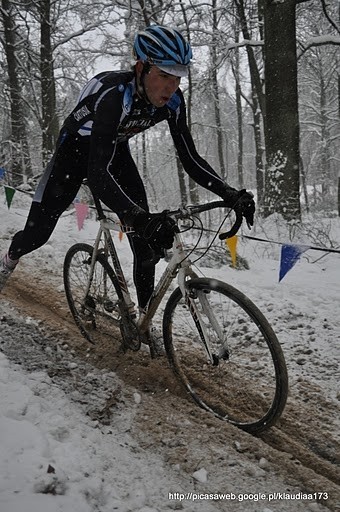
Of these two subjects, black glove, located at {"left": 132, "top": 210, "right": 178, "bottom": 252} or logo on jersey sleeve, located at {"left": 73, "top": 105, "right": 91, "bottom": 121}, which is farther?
logo on jersey sleeve, located at {"left": 73, "top": 105, "right": 91, "bottom": 121}

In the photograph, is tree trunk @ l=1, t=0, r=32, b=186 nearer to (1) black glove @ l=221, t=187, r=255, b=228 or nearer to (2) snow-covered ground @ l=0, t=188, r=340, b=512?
(2) snow-covered ground @ l=0, t=188, r=340, b=512

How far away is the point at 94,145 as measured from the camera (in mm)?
2785

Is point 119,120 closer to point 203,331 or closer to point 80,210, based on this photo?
point 203,331

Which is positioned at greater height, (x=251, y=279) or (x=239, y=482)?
(x=251, y=279)

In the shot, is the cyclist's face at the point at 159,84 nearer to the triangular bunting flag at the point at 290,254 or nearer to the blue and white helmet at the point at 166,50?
the blue and white helmet at the point at 166,50

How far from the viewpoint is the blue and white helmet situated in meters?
2.67

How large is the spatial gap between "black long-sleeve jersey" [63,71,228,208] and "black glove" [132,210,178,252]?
191 mm

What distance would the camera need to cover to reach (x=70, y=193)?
3625 millimetres

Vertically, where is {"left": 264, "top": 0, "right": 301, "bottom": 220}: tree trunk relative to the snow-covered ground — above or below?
above

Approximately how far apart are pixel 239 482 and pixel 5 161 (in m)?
16.1

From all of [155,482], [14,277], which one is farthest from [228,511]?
[14,277]

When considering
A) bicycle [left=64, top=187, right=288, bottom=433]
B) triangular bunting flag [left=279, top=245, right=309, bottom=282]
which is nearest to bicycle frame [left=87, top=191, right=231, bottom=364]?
bicycle [left=64, top=187, right=288, bottom=433]

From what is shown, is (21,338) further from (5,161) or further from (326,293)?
(5,161)

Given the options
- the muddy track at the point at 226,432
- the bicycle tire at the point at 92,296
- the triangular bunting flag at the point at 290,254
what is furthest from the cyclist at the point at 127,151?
the triangular bunting flag at the point at 290,254
